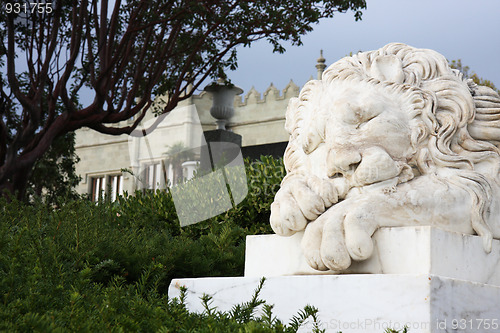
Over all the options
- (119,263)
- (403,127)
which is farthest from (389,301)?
(119,263)

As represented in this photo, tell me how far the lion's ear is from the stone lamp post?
11.9 m

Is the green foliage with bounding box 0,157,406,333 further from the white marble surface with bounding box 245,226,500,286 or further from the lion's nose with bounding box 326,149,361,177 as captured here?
the lion's nose with bounding box 326,149,361,177

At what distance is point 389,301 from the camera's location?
2660 mm

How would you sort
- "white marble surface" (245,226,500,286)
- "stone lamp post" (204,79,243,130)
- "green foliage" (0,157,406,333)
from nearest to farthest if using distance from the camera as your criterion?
"green foliage" (0,157,406,333) → "white marble surface" (245,226,500,286) → "stone lamp post" (204,79,243,130)

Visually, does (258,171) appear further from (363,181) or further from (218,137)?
(218,137)

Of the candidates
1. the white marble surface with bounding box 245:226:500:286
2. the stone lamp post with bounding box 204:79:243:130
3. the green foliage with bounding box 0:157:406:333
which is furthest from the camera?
the stone lamp post with bounding box 204:79:243:130

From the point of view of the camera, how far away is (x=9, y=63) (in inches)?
422

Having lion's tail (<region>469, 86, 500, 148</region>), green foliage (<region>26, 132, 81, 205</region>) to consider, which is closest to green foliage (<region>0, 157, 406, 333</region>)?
lion's tail (<region>469, 86, 500, 148</region>)

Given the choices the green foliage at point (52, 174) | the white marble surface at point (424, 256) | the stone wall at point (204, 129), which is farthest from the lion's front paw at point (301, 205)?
the stone wall at point (204, 129)

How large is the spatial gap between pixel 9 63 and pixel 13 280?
8935 mm

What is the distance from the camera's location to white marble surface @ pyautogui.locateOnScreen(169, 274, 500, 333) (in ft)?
8.53

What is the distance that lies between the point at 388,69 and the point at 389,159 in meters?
0.65

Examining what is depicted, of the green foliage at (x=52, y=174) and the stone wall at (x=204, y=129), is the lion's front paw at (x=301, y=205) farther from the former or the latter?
the stone wall at (x=204, y=129)

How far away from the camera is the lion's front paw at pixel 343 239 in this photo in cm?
286
